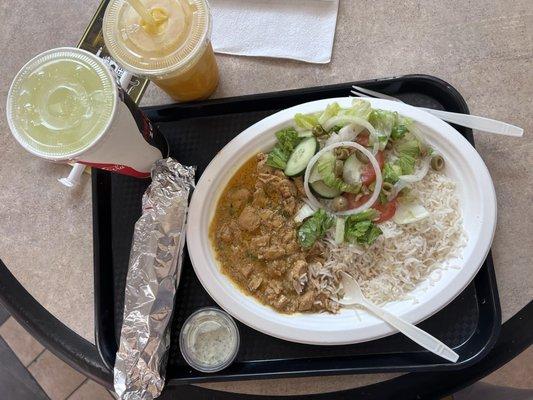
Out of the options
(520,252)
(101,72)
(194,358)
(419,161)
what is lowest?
(194,358)

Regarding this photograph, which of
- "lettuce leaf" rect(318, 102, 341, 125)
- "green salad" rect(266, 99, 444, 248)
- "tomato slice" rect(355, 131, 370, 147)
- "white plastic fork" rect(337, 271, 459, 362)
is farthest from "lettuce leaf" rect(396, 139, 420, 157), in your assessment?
"white plastic fork" rect(337, 271, 459, 362)

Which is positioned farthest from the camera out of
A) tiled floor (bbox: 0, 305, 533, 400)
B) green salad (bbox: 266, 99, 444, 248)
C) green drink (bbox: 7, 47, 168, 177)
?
tiled floor (bbox: 0, 305, 533, 400)

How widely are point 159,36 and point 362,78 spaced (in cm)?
67

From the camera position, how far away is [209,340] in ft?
4.92

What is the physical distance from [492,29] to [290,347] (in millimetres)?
1189

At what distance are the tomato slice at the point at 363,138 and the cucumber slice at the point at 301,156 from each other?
0.41 ft

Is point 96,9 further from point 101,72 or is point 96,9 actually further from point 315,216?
point 315,216

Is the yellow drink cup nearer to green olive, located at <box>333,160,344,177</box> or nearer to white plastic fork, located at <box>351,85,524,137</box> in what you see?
green olive, located at <box>333,160,344,177</box>

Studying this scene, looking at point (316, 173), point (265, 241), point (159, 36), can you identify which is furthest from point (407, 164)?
point (159, 36)

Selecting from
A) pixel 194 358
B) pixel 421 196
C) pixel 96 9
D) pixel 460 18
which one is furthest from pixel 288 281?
pixel 96 9

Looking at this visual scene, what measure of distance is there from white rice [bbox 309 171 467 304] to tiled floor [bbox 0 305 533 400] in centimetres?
127

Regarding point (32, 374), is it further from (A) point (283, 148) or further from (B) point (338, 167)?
(B) point (338, 167)

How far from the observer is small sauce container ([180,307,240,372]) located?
1.46 metres

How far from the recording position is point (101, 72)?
4.29ft
